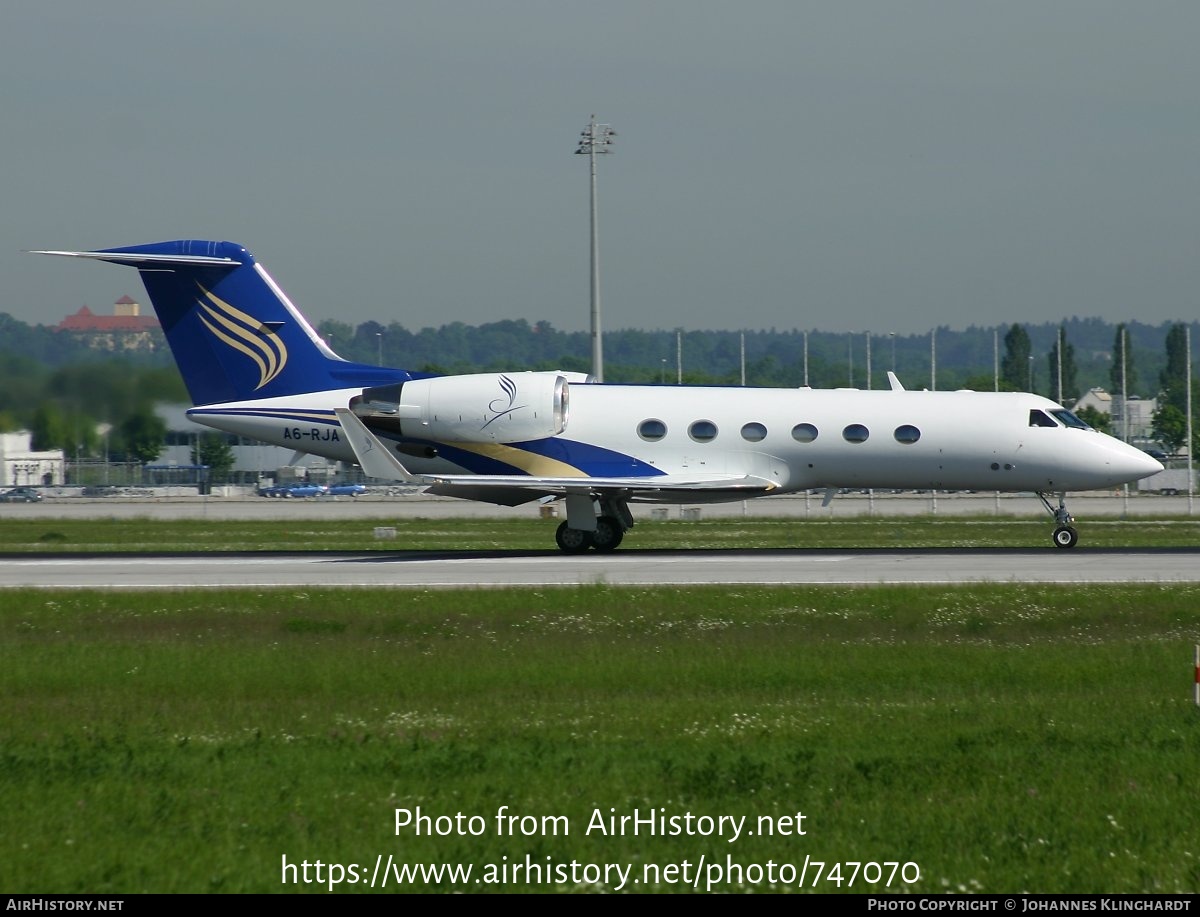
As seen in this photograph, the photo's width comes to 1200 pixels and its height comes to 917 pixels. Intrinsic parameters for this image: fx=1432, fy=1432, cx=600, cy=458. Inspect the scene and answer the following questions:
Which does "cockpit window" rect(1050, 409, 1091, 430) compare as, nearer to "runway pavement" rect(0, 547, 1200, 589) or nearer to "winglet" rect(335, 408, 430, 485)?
"runway pavement" rect(0, 547, 1200, 589)

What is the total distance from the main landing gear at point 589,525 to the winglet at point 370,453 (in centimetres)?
383

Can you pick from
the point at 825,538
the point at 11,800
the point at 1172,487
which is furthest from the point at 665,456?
the point at 1172,487

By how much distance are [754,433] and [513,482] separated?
4926 millimetres

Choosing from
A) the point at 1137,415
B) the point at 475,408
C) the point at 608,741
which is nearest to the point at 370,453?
the point at 475,408

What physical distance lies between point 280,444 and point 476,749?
19.6m

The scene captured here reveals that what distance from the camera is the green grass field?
26.8 feet

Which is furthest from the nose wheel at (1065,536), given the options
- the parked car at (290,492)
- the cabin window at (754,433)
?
the parked car at (290,492)

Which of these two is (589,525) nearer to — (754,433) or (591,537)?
(591,537)

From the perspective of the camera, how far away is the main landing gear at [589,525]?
2872cm

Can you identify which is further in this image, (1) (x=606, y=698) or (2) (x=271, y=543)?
(2) (x=271, y=543)

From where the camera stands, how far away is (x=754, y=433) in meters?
28.3

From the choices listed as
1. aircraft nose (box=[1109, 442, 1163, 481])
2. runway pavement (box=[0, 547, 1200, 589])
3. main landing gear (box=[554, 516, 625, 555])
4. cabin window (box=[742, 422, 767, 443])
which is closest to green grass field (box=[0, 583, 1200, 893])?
runway pavement (box=[0, 547, 1200, 589])

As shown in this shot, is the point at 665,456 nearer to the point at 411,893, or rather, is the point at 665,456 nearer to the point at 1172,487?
the point at 411,893

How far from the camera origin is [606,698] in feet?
44.3
